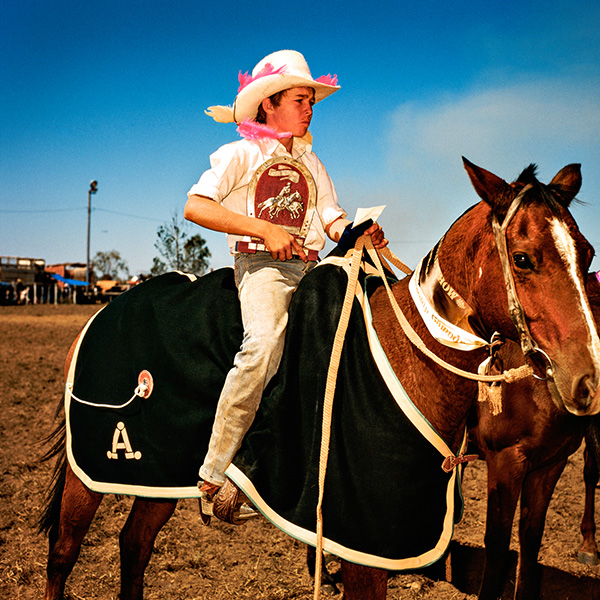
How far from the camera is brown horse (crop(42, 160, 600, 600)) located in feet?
5.50

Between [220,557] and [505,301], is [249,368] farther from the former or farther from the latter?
[220,557]

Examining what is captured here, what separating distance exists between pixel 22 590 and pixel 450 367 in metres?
3.72

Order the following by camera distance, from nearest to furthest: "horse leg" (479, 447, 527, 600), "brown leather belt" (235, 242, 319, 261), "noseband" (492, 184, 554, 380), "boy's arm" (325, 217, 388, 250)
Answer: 1. "noseband" (492, 184, 554, 380)
2. "boy's arm" (325, 217, 388, 250)
3. "brown leather belt" (235, 242, 319, 261)
4. "horse leg" (479, 447, 527, 600)

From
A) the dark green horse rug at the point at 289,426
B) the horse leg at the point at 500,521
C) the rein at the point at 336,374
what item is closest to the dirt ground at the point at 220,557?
the horse leg at the point at 500,521

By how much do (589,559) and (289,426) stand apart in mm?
3909

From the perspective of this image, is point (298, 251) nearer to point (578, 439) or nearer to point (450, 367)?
point (450, 367)

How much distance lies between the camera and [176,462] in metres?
2.65

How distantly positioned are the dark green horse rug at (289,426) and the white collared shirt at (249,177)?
442 millimetres

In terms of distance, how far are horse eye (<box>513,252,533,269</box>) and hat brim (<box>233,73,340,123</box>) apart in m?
1.51

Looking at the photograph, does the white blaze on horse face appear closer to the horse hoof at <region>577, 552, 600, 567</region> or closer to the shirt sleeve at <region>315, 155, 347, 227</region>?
the shirt sleeve at <region>315, 155, 347, 227</region>


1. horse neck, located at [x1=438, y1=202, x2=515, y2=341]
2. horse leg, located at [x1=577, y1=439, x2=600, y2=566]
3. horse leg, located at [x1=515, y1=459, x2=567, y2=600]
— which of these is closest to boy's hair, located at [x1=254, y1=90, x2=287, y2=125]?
horse neck, located at [x1=438, y1=202, x2=515, y2=341]

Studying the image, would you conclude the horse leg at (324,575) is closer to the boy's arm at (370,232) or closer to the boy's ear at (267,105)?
the boy's arm at (370,232)

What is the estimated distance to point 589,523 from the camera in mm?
4770

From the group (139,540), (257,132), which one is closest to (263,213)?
(257,132)
